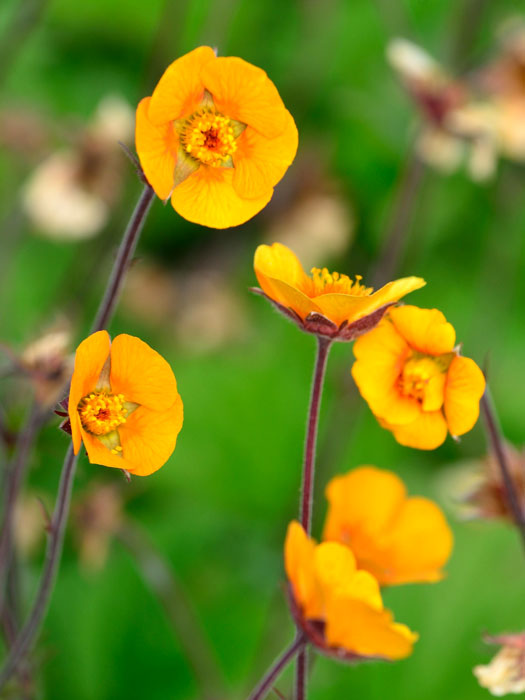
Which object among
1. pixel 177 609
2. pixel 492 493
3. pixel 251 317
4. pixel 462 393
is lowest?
pixel 177 609

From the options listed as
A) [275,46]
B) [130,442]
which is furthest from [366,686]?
[275,46]

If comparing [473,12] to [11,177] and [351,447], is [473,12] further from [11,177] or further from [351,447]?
[11,177]

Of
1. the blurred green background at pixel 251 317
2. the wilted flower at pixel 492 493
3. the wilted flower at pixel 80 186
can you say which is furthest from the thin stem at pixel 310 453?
the wilted flower at pixel 80 186

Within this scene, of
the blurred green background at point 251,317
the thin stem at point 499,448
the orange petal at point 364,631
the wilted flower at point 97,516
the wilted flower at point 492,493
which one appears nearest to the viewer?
the orange petal at point 364,631

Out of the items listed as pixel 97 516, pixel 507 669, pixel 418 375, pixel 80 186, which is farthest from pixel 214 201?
pixel 80 186

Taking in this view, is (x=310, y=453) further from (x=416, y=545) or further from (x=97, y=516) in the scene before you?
(x=97, y=516)

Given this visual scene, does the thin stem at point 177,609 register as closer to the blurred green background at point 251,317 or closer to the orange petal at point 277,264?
the blurred green background at point 251,317
